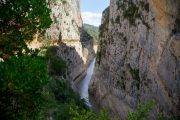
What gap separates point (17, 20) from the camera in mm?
2963

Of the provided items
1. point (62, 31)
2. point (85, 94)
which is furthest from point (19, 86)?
point (85, 94)

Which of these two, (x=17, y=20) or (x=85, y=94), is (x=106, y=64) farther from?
(x=17, y=20)

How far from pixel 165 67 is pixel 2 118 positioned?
9.57 metres

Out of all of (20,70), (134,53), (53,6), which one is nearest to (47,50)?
(53,6)

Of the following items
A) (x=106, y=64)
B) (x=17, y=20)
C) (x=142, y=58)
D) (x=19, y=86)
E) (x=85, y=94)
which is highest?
(x=17, y=20)

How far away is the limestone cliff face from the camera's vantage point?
7820 mm

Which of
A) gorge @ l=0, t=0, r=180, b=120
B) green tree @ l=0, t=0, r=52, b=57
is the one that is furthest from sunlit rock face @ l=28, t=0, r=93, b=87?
green tree @ l=0, t=0, r=52, b=57

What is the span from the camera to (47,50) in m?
13.6

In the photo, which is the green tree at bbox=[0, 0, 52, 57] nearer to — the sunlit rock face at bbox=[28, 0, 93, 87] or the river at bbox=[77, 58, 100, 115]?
the sunlit rock face at bbox=[28, 0, 93, 87]

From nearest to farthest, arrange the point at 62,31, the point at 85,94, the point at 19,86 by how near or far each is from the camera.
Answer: the point at 19,86, the point at 62,31, the point at 85,94

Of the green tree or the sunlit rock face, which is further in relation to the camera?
the sunlit rock face

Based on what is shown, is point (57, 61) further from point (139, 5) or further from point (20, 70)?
point (20, 70)

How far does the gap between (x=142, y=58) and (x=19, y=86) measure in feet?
34.2

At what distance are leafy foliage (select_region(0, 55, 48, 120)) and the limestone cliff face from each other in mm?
8762
